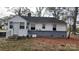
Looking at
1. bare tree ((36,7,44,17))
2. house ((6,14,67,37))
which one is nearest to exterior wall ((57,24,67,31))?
house ((6,14,67,37))

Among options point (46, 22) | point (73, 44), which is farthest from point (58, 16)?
point (73, 44)

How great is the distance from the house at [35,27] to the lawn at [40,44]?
5 centimetres

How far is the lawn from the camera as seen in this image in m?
2.49

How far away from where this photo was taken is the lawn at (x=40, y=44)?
2.49 metres

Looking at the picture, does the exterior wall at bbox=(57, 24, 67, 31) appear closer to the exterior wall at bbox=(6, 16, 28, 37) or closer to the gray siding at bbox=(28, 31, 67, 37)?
the gray siding at bbox=(28, 31, 67, 37)

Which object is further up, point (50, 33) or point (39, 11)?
point (39, 11)

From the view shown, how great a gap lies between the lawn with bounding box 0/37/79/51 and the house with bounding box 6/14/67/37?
0.05 m

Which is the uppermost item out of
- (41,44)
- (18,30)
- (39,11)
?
(39,11)

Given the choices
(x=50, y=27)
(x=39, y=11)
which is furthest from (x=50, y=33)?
(x=39, y=11)

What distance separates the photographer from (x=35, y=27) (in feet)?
8.13

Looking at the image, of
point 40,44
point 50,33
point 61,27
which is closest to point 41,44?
point 40,44

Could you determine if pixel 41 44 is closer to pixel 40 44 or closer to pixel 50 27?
pixel 40 44

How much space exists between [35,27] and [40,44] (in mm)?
161

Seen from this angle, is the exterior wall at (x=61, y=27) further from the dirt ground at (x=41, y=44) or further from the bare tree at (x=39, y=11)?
the bare tree at (x=39, y=11)
